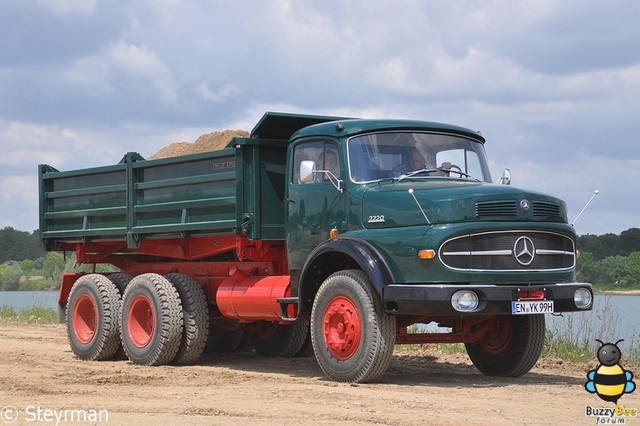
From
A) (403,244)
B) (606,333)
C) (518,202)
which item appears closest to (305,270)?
(403,244)

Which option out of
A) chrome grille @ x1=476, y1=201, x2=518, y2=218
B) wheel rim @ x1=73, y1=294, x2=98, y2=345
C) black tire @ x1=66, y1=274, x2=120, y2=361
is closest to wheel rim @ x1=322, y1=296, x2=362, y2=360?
chrome grille @ x1=476, y1=201, x2=518, y2=218

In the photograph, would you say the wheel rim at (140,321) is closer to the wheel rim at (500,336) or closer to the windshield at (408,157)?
the windshield at (408,157)

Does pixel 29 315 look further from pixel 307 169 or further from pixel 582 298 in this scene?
pixel 582 298

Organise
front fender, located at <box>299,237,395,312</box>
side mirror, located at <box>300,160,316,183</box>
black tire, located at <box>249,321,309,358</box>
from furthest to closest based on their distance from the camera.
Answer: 1. black tire, located at <box>249,321,309,358</box>
2. side mirror, located at <box>300,160,316,183</box>
3. front fender, located at <box>299,237,395,312</box>

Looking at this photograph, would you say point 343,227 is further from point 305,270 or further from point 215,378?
point 215,378

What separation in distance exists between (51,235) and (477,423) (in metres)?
9.72

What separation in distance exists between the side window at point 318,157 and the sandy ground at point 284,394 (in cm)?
227

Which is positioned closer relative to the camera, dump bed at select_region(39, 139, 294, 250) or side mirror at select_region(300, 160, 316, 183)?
side mirror at select_region(300, 160, 316, 183)

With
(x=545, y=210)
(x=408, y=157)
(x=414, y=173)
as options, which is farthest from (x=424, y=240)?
(x=408, y=157)

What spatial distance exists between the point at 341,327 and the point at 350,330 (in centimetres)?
17

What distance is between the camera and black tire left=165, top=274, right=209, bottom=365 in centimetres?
1347

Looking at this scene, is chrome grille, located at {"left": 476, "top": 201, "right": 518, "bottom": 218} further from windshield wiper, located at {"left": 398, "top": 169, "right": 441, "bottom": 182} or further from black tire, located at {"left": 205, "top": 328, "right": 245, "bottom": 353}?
black tire, located at {"left": 205, "top": 328, "right": 245, "bottom": 353}

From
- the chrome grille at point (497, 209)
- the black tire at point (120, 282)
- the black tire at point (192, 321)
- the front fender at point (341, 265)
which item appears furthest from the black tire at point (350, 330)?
the black tire at point (120, 282)

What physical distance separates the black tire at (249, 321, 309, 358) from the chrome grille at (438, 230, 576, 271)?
4765 millimetres
